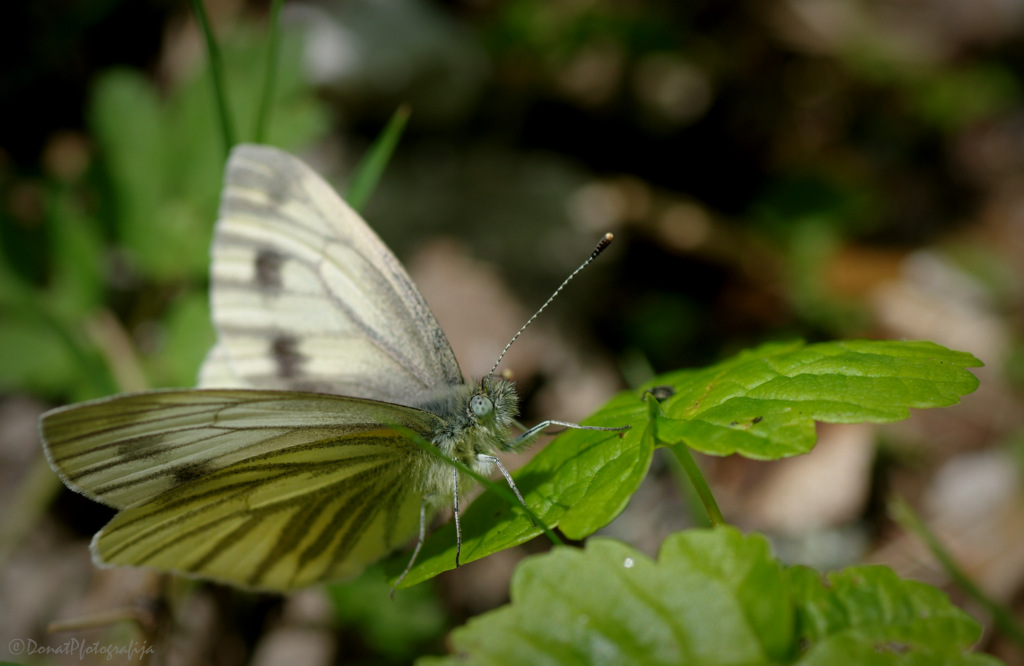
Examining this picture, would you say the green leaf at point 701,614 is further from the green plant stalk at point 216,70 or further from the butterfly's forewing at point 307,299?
the green plant stalk at point 216,70

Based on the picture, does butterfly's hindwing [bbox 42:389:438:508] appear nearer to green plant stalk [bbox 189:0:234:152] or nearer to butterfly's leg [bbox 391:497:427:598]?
butterfly's leg [bbox 391:497:427:598]

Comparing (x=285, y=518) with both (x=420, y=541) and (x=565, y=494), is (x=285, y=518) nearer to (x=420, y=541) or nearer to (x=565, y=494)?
(x=420, y=541)

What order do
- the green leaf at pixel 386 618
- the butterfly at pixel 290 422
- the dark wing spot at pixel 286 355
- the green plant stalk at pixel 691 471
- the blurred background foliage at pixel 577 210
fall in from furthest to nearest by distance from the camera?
1. the blurred background foliage at pixel 577 210
2. the green leaf at pixel 386 618
3. the dark wing spot at pixel 286 355
4. the butterfly at pixel 290 422
5. the green plant stalk at pixel 691 471

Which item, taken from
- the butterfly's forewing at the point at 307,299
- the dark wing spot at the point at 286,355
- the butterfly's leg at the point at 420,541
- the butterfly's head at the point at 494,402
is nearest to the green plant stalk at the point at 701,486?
the butterfly's head at the point at 494,402

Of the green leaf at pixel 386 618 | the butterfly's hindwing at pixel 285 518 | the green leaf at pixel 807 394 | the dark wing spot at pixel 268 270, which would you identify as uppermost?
the green leaf at pixel 807 394

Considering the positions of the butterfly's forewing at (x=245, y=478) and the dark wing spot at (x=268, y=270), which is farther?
the dark wing spot at (x=268, y=270)

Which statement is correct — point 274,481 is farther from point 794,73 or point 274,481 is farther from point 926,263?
point 794,73

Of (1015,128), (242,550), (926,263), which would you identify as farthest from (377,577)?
(1015,128)

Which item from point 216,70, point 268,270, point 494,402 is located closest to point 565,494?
point 494,402
